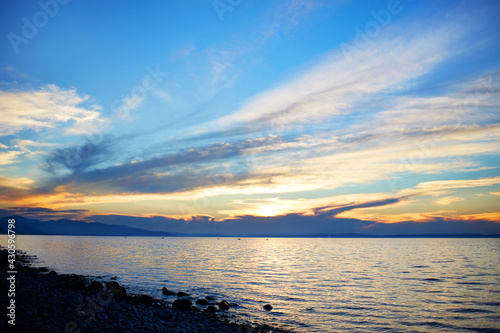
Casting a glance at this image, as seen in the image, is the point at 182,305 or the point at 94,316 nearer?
the point at 94,316

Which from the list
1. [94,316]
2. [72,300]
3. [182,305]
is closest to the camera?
[94,316]

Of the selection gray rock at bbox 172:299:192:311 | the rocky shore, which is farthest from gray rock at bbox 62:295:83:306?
gray rock at bbox 172:299:192:311

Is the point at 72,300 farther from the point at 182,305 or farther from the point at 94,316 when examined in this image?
the point at 182,305

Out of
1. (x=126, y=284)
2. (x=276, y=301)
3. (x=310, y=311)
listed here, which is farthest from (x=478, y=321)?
(x=126, y=284)

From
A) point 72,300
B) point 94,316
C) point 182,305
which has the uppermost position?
point 72,300

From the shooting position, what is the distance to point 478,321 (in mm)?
24797

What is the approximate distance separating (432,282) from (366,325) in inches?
1039

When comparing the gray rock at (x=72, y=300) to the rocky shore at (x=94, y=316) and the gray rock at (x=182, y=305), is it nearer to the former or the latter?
the rocky shore at (x=94, y=316)

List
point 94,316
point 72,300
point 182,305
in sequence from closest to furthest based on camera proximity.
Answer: point 94,316, point 72,300, point 182,305

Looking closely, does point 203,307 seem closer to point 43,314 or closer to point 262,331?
→ point 262,331

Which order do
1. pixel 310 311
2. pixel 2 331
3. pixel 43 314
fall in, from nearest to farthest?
pixel 2 331, pixel 43 314, pixel 310 311

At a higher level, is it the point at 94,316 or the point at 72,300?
the point at 72,300

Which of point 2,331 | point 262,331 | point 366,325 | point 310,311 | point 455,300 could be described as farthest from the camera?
point 455,300

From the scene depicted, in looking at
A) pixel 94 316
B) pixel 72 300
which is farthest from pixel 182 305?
pixel 94 316
